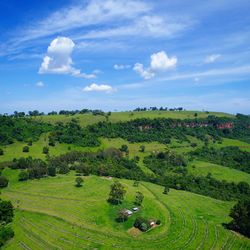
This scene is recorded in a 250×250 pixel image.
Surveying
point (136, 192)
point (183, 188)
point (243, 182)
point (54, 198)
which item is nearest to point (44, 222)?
point (54, 198)

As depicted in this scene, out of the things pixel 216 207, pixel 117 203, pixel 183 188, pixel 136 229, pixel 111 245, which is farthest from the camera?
pixel 183 188

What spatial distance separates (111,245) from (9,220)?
1814 inches

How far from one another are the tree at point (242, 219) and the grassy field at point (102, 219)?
4622 mm

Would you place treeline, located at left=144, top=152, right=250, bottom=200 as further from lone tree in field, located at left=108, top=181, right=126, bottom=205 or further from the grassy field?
lone tree in field, located at left=108, top=181, right=126, bottom=205

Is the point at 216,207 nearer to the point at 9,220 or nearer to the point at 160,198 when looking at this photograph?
the point at 160,198

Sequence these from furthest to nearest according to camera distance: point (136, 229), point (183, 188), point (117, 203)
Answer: point (183, 188) → point (117, 203) → point (136, 229)

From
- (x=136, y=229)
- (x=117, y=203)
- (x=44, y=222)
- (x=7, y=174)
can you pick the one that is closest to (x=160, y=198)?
(x=117, y=203)

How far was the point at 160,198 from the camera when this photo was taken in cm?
15350

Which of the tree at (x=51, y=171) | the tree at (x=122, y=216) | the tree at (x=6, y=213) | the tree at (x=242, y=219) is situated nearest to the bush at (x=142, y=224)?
the tree at (x=122, y=216)

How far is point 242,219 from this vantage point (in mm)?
116062

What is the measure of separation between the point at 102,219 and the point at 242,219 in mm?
55768

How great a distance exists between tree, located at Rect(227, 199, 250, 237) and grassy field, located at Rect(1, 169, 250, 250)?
182 inches

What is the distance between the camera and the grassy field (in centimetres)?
10600

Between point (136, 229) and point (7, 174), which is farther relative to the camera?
point (7, 174)
